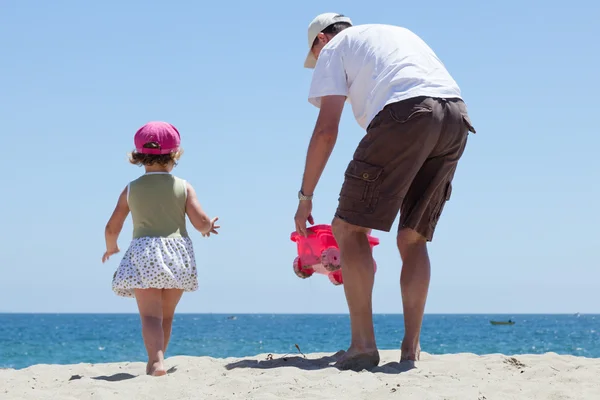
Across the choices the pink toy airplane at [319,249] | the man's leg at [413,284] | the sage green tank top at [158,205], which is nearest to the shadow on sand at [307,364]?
the man's leg at [413,284]

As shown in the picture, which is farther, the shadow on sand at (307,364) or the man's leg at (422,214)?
the man's leg at (422,214)

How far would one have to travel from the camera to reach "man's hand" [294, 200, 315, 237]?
413 cm

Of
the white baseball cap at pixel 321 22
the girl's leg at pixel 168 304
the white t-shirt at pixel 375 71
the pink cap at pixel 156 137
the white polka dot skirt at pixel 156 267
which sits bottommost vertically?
the girl's leg at pixel 168 304

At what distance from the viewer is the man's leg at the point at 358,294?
12.9 ft

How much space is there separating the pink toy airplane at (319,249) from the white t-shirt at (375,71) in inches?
28.2

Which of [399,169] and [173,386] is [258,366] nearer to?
[173,386]

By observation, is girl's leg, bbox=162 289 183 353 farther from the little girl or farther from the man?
the man

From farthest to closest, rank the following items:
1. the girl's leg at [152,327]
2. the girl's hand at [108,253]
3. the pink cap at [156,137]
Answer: the girl's hand at [108,253]
the pink cap at [156,137]
the girl's leg at [152,327]

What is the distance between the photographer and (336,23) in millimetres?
4418

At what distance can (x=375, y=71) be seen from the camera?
3.96 m

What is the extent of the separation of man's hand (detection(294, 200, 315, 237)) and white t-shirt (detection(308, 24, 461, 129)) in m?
0.52

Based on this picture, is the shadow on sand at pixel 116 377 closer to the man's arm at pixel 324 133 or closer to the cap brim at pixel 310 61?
the man's arm at pixel 324 133

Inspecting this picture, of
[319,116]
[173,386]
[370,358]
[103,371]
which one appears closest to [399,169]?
[319,116]

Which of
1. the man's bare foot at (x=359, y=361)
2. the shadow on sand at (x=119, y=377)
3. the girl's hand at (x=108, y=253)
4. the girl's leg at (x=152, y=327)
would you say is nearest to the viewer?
the man's bare foot at (x=359, y=361)
